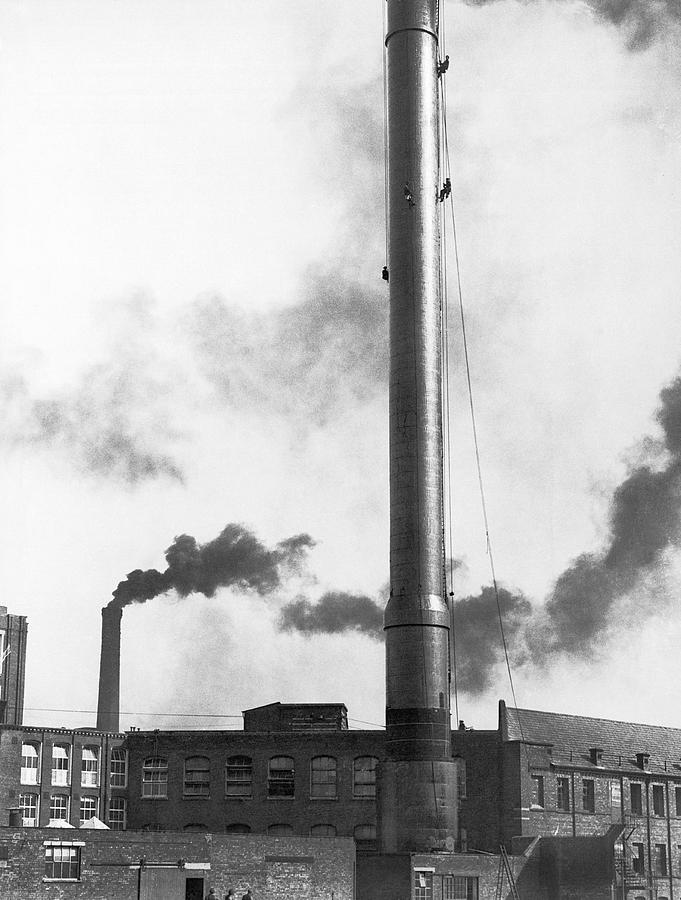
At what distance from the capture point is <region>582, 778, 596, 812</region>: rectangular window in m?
52.7

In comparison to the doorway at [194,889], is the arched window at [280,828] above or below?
above

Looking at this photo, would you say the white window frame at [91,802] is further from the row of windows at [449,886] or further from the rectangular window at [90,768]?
the row of windows at [449,886]

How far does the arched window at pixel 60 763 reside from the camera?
54438 mm

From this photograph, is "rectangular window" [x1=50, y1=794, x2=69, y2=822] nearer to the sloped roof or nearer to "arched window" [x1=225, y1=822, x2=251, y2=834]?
"arched window" [x1=225, y1=822, x2=251, y2=834]

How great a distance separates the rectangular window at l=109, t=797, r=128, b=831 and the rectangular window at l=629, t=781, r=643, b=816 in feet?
75.5

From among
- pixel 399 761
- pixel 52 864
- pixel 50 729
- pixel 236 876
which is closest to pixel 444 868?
pixel 399 761

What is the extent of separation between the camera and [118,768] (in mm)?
55625

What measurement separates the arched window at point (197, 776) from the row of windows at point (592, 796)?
14411mm

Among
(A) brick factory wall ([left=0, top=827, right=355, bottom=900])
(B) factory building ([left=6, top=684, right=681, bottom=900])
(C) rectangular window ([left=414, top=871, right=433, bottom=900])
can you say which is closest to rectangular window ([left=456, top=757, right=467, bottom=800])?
(B) factory building ([left=6, top=684, right=681, bottom=900])

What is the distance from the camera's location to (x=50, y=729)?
54.5m

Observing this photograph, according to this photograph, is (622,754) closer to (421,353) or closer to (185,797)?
(185,797)

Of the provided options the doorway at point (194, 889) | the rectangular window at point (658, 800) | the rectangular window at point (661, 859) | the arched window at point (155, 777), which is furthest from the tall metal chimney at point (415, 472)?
the rectangular window at point (658, 800)

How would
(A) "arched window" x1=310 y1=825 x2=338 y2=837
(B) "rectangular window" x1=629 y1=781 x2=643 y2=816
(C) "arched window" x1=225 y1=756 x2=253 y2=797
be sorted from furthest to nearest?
(B) "rectangular window" x1=629 y1=781 x2=643 y2=816, (C) "arched window" x1=225 y1=756 x2=253 y2=797, (A) "arched window" x1=310 y1=825 x2=338 y2=837

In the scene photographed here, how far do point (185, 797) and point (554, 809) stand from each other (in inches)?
638
